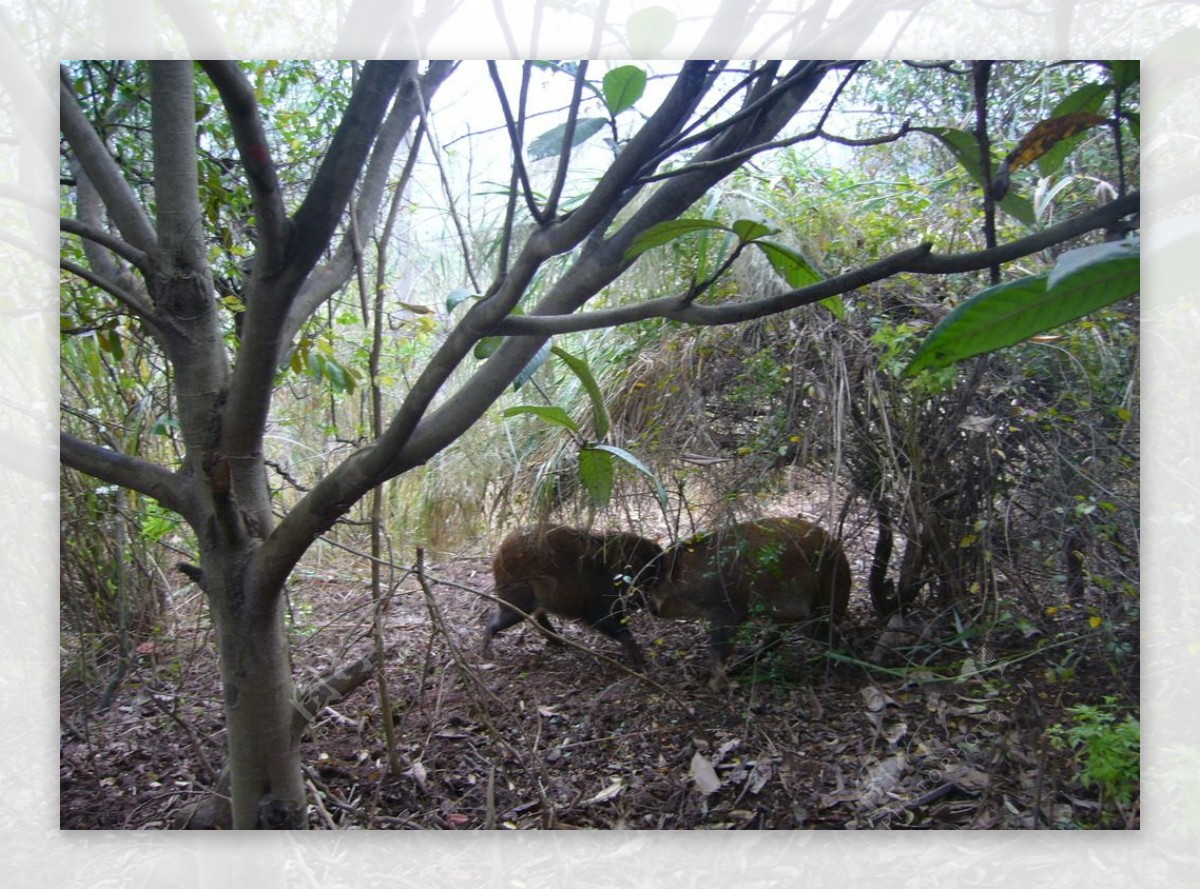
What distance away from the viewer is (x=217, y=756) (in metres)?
1.69

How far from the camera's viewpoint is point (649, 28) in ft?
3.65

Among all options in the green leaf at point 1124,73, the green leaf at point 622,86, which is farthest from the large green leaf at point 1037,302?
the green leaf at point 622,86

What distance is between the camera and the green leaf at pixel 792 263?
0.92 meters

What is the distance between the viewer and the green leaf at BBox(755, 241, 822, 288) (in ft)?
3.03

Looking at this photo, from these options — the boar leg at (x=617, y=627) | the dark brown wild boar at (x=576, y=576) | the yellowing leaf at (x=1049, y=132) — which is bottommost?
the boar leg at (x=617, y=627)

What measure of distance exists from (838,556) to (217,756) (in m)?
1.28

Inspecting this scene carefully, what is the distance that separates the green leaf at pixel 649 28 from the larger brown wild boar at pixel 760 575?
983mm

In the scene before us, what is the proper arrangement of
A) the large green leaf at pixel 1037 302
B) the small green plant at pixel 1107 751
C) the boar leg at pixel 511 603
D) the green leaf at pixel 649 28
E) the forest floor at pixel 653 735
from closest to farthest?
the large green leaf at pixel 1037 302 → the green leaf at pixel 649 28 → the small green plant at pixel 1107 751 → the forest floor at pixel 653 735 → the boar leg at pixel 511 603

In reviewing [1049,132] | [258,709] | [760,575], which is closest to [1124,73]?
[1049,132]

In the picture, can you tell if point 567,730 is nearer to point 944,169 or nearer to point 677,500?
point 677,500

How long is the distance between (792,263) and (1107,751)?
933 mm

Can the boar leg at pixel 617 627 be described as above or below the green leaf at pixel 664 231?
below

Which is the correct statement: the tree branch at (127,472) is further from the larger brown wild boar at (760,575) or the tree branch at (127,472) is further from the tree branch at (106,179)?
the larger brown wild boar at (760,575)

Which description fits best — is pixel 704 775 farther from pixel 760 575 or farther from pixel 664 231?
pixel 664 231
